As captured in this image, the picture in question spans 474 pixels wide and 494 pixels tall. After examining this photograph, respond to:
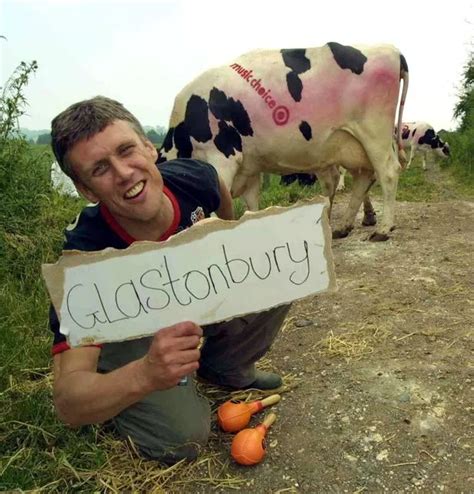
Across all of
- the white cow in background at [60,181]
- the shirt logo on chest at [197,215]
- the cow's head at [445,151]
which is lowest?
the cow's head at [445,151]

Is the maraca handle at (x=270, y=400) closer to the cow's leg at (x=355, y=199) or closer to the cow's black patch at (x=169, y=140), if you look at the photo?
the cow's black patch at (x=169, y=140)

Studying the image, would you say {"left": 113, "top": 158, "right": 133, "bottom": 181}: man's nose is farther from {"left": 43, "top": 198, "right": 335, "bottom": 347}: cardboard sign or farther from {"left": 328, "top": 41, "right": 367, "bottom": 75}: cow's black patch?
{"left": 328, "top": 41, "right": 367, "bottom": 75}: cow's black patch

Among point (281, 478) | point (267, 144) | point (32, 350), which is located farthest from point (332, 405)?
point (267, 144)

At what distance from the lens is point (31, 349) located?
9.00 feet

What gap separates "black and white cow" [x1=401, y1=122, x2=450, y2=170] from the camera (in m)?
15.2

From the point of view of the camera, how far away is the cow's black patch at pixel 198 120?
4.62 metres

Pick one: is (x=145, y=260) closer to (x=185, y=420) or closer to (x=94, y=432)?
(x=185, y=420)

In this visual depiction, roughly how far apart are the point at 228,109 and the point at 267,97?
34 centimetres

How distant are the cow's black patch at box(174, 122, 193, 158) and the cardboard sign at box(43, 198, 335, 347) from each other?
3181mm

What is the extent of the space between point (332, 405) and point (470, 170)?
35.8ft

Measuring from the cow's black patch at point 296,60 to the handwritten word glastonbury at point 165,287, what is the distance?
3.30 m

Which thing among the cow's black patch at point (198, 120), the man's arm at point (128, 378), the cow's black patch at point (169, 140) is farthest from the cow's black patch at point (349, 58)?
the man's arm at point (128, 378)

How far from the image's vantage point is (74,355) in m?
1.65

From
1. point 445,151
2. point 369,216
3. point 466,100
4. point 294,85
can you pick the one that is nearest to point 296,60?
point 294,85
